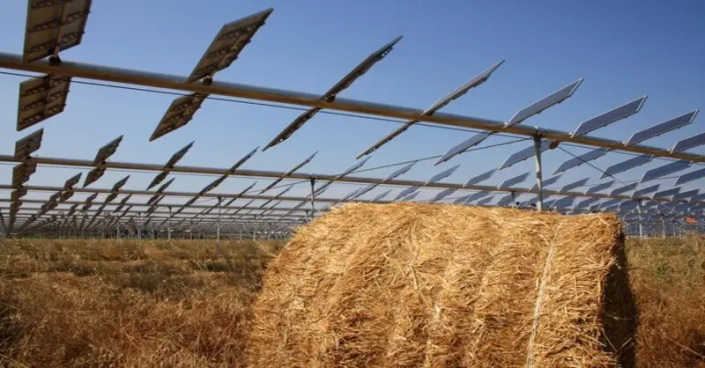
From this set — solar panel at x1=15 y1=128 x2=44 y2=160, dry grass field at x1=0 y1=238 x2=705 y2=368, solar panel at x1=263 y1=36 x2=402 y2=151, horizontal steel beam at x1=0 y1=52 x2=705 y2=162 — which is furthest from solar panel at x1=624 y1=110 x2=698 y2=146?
solar panel at x1=15 y1=128 x2=44 y2=160

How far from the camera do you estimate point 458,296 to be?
364 cm

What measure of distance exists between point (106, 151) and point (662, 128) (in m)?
13.5

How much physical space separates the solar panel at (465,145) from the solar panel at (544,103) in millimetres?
916

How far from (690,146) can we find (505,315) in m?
13.5

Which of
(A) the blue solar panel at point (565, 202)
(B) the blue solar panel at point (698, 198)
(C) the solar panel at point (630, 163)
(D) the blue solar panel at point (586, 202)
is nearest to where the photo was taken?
(C) the solar panel at point (630, 163)

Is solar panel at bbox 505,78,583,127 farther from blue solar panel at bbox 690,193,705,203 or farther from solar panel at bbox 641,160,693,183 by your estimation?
blue solar panel at bbox 690,193,705,203

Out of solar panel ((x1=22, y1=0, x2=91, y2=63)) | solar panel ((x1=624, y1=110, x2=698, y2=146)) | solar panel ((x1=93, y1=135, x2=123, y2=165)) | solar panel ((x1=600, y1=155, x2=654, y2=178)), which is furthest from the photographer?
solar panel ((x1=600, y1=155, x2=654, y2=178))

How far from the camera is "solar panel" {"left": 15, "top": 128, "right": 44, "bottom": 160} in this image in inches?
460

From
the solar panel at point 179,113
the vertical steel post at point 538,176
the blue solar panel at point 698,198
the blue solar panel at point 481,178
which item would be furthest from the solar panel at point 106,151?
the blue solar panel at point 698,198

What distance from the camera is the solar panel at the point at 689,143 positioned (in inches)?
550

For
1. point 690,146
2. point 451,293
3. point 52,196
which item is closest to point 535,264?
point 451,293

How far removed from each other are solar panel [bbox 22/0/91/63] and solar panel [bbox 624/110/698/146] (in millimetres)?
11298

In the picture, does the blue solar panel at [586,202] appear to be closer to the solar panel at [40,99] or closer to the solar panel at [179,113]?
the solar panel at [179,113]

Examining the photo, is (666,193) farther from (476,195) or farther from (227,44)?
(227,44)
